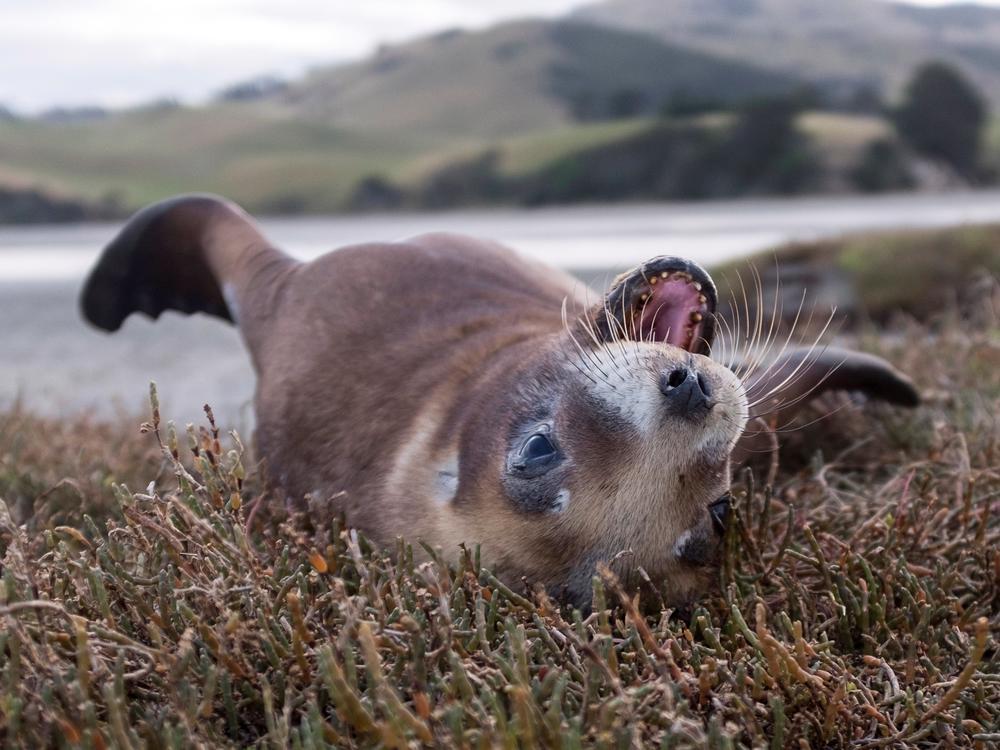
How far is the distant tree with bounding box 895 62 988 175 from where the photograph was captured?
43188 mm

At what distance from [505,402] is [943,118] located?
46.1m

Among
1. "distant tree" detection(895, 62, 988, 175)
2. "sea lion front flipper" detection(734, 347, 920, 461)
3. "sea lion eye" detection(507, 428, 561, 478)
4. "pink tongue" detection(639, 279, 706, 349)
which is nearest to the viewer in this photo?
"sea lion eye" detection(507, 428, 561, 478)

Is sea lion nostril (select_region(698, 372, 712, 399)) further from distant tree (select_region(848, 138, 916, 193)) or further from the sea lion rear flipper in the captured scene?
distant tree (select_region(848, 138, 916, 193))

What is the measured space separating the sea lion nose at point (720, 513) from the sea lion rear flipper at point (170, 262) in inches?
98.9

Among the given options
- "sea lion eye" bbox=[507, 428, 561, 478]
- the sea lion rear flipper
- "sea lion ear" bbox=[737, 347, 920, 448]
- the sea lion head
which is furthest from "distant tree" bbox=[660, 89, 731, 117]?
"sea lion eye" bbox=[507, 428, 561, 478]

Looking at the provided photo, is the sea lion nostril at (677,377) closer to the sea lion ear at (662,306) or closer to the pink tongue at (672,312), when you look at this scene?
the sea lion ear at (662,306)

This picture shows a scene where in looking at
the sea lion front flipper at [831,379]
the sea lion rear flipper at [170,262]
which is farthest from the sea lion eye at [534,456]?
the sea lion rear flipper at [170,262]

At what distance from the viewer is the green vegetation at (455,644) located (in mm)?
2062

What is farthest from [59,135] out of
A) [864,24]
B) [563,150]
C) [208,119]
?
[864,24]

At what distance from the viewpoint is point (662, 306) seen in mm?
3172

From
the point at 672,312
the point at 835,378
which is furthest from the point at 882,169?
the point at 672,312

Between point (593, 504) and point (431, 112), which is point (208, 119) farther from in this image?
point (593, 504)

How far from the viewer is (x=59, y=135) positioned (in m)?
73.1

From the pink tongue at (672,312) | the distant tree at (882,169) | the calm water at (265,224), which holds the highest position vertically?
the pink tongue at (672,312)
